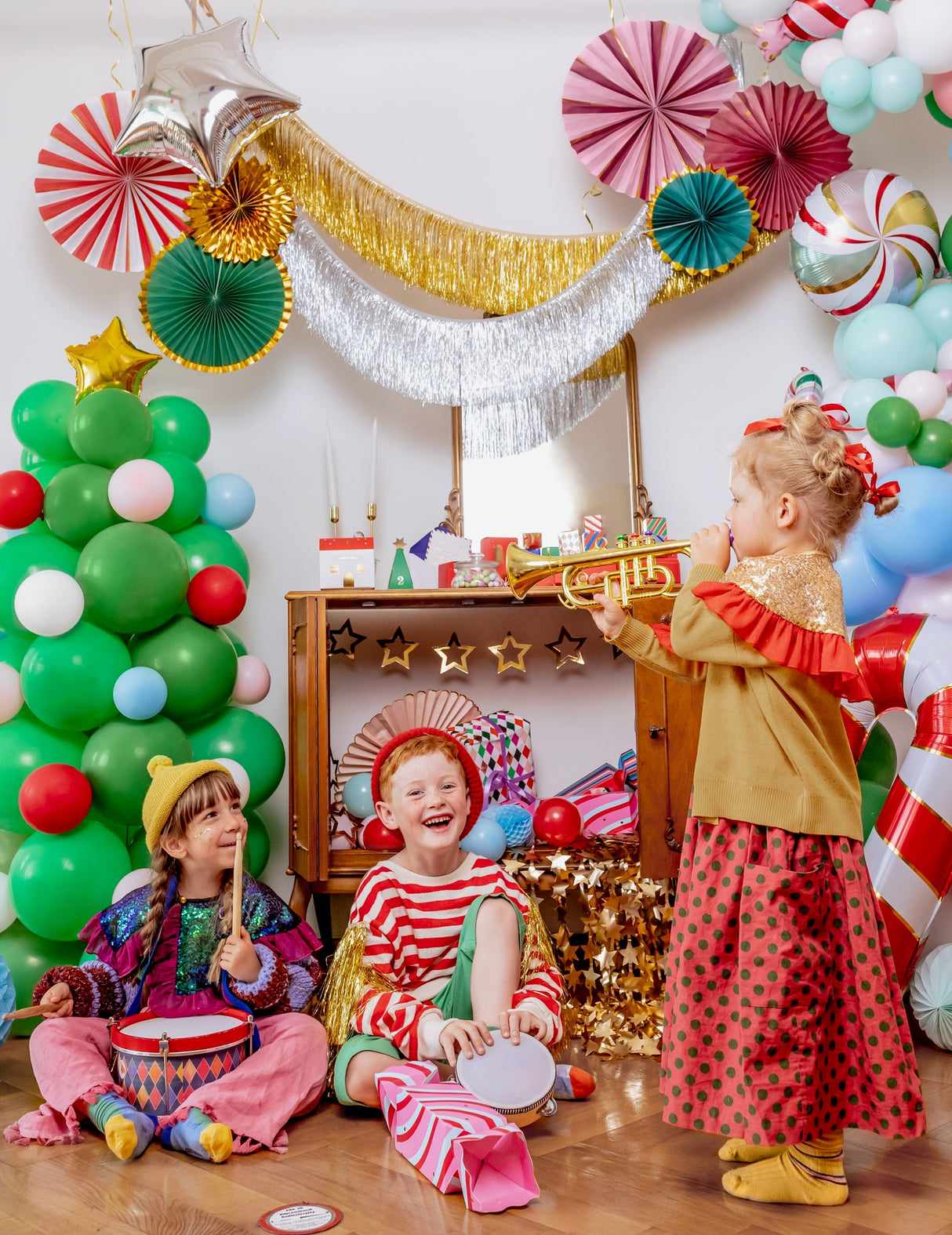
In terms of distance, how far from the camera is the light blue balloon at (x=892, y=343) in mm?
2652

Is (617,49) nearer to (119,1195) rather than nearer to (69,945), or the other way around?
(69,945)

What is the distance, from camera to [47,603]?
98.9 inches

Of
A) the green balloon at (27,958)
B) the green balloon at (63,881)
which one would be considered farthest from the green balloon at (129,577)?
the green balloon at (27,958)

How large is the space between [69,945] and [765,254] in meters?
2.54

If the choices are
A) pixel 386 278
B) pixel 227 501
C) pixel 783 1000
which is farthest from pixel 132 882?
pixel 386 278

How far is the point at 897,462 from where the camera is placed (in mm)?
2695

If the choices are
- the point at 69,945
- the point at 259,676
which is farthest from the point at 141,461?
the point at 69,945

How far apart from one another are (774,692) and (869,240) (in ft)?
4.64

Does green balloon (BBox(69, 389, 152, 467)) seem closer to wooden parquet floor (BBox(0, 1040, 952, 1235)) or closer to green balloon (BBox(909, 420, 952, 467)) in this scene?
wooden parquet floor (BBox(0, 1040, 952, 1235))

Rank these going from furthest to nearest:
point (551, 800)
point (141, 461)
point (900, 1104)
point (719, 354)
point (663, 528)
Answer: point (719, 354) → point (663, 528) → point (551, 800) → point (141, 461) → point (900, 1104)

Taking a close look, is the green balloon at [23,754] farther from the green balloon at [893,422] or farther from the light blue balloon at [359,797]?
the green balloon at [893,422]

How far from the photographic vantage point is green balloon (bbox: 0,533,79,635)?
8.56 feet

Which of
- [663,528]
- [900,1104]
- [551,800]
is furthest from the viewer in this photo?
[663,528]

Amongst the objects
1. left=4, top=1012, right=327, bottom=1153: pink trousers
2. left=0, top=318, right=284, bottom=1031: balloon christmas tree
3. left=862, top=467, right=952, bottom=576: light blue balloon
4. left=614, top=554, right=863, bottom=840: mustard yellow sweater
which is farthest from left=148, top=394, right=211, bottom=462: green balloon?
left=862, top=467, right=952, bottom=576: light blue balloon
